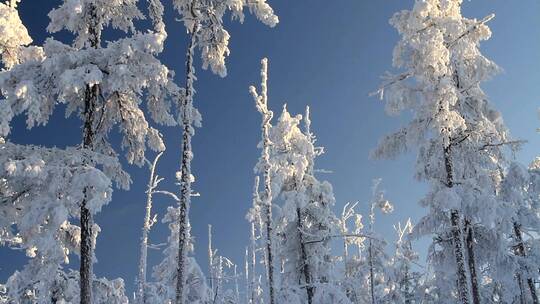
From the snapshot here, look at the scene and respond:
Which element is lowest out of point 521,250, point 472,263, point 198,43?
point 472,263

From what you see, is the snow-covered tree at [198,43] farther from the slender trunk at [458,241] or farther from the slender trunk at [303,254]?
the slender trunk at [303,254]

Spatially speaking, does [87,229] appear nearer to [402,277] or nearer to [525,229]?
[525,229]

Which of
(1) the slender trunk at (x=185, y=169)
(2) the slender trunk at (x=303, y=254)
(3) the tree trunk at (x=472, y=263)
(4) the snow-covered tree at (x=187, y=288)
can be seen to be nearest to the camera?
(1) the slender trunk at (x=185, y=169)

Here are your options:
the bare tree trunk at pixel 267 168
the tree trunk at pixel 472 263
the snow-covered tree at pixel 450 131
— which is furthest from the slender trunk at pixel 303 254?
the tree trunk at pixel 472 263

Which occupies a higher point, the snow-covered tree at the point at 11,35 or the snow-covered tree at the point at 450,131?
the snow-covered tree at the point at 11,35

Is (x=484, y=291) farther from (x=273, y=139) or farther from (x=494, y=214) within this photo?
(x=273, y=139)

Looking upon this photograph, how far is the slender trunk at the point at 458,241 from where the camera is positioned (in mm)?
15492

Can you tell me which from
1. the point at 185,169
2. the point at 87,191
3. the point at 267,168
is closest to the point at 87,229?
the point at 87,191

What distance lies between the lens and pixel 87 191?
11531 millimetres

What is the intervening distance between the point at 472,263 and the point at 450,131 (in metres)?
4.56

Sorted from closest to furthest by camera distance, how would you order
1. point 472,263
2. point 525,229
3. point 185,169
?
point 185,169 → point 472,263 → point 525,229

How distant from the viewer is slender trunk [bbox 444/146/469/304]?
15.5 m

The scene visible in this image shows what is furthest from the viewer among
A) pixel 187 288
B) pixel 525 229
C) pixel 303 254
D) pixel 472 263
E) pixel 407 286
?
pixel 407 286

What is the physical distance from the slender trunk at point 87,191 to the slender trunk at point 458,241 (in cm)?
1129
